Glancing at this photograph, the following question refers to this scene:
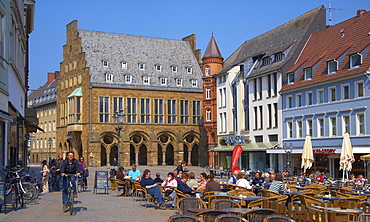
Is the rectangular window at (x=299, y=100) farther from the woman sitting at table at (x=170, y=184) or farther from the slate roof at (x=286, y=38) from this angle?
the woman sitting at table at (x=170, y=184)

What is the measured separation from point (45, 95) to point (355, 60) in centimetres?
6795

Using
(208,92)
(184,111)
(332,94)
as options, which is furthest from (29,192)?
(184,111)

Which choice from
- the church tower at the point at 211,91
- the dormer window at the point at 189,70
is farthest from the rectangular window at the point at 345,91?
the dormer window at the point at 189,70

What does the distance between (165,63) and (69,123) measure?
15846 millimetres

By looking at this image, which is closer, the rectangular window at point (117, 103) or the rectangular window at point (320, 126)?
the rectangular window at point (320, 126)

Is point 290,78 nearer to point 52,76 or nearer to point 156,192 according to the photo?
point 156,192

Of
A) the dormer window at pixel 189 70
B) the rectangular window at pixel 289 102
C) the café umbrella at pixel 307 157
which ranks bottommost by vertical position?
the café umbrella at pixel 307 157

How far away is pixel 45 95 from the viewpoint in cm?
9231

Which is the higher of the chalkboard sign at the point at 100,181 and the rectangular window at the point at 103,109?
the rectangular window at the point at 103,109

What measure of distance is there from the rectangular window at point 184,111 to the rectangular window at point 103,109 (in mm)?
10781

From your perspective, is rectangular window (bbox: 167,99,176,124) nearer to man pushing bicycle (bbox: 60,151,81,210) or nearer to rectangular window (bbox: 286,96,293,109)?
rectangular window (bbox: 286,96,293,109)

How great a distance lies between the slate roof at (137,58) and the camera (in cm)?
7038

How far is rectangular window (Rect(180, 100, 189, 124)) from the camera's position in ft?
243

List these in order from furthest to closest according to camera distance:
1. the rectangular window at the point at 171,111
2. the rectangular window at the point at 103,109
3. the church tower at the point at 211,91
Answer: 1. the rectangular window at the point at 171,111
2. the rectangular window at the point at 103,109
3. the church tower at the point at 211,91
